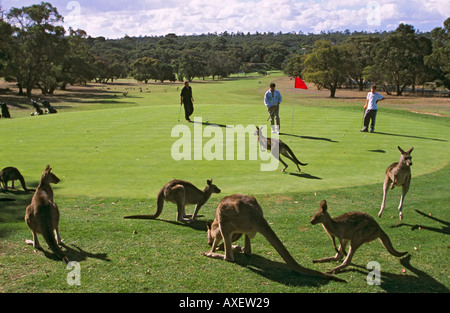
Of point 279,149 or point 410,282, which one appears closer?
point 410,282

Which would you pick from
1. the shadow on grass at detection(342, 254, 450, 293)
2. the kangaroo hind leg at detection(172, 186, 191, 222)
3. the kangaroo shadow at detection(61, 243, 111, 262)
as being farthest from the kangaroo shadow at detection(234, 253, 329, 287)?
the kangaroo shadow at detection(61, 243, 111, 262)

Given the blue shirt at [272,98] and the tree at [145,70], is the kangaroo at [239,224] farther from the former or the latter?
the tree at [145,70]

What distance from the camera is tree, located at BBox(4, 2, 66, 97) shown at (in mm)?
54750

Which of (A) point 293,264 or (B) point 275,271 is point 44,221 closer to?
(B) point 275,271

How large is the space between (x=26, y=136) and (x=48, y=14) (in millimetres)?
47182

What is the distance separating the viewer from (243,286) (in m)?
5.89

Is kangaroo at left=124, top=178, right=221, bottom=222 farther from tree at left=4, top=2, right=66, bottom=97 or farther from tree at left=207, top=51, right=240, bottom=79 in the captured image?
tree at left=207, top=51, right=240, bottom=79

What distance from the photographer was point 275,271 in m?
6.35

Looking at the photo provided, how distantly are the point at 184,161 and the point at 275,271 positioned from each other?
7801 millimetres

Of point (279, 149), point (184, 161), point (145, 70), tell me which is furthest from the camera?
point (145, 70)

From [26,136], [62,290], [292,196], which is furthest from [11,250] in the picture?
[26,136]

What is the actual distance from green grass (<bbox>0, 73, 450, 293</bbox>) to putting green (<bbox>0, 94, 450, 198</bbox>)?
6cm

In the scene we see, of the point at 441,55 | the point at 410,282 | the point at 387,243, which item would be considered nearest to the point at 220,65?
the point at 441,55

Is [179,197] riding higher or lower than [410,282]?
higher
